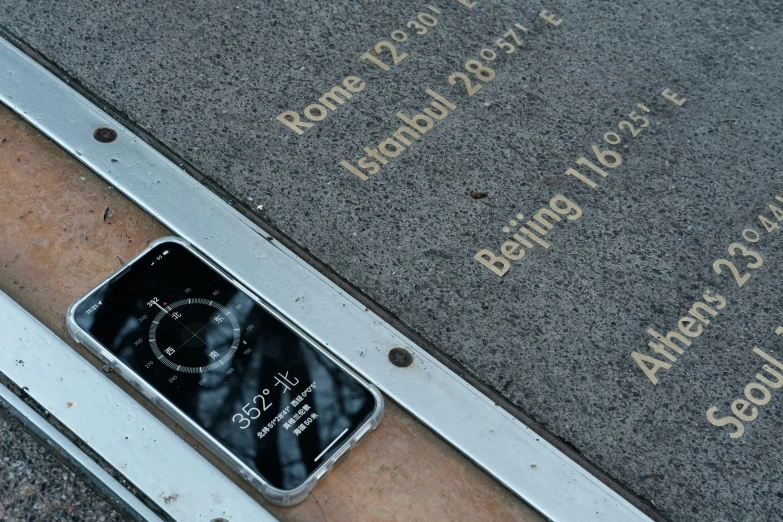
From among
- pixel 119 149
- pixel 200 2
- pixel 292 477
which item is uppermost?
pixel 200 2

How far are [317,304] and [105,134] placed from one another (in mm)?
718

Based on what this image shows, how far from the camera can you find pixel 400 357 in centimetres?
166

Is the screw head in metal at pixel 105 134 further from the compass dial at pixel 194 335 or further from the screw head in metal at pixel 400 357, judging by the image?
the screw head in metal at pixel 400 357

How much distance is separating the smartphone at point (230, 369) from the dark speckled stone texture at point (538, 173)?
24 centimetres

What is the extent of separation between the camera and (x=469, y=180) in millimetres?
1971

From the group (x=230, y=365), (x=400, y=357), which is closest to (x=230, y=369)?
(x=230, y=365)

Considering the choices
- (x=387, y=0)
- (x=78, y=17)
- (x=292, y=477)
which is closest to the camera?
(x=292, y=477)

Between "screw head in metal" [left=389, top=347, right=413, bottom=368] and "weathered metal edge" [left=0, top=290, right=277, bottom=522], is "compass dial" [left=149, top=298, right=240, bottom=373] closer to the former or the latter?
"weathered metal edge" [left=0, top=290, right=277, bottom=522]

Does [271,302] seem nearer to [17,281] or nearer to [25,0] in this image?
[17,281]

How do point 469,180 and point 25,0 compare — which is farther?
point 25,0

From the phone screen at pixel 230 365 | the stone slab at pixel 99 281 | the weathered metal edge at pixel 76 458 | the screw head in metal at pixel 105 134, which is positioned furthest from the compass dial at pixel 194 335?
the screw head in metal at pixel 105 134

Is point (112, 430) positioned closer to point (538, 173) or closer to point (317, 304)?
point (317, 304)

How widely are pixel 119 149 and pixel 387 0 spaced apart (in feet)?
3.12

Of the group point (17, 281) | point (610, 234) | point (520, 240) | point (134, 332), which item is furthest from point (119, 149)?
point (610, 234)
